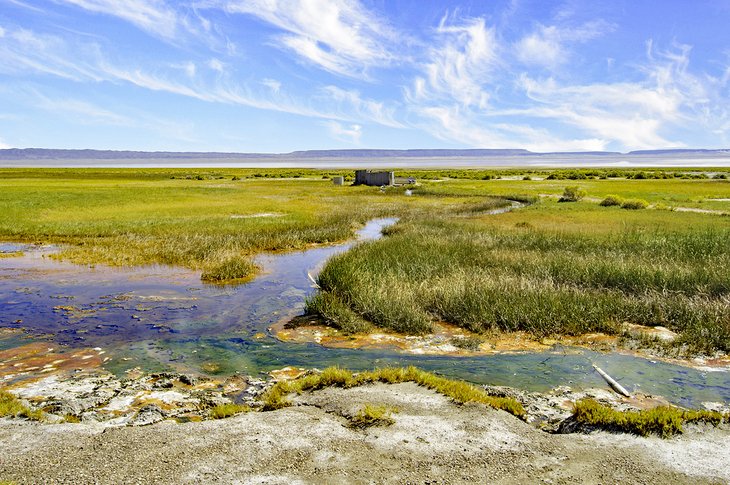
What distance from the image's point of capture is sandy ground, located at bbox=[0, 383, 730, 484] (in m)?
7.39

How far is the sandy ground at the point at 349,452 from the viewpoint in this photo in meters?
7.39

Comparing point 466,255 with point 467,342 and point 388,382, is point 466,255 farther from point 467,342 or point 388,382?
point 388,382

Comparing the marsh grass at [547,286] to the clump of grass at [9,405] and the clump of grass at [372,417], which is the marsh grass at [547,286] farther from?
the clump of grass at [9,405]

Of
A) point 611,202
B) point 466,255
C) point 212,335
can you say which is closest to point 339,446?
point 212,335

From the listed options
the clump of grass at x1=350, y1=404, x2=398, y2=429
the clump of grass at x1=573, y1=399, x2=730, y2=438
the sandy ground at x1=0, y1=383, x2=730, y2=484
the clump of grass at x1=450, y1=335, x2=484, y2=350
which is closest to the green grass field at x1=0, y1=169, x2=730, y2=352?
the clump of grass at x1=450, y1=335, x2=484, y2=350

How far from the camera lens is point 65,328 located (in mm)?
15438

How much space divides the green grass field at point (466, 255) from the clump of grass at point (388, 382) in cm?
401

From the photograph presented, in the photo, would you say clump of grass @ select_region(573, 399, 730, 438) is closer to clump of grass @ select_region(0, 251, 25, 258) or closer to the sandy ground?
the sandy ground

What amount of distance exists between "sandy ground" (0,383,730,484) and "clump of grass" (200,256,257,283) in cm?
1304

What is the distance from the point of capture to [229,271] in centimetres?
2241

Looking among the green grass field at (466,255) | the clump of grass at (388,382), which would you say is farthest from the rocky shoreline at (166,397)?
the green grass field at (466,255)

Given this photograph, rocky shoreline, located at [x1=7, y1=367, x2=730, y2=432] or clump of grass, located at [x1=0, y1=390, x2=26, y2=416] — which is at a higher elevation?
clump of grass, located at [x1=0, y1=390, x2=26, y2=416]

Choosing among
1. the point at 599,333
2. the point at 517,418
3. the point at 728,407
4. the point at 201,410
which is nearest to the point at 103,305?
the point at 201,410

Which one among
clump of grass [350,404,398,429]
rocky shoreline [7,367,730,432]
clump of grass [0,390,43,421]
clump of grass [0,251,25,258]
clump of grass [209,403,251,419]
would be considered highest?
clump of grass [350,404,398,429]
